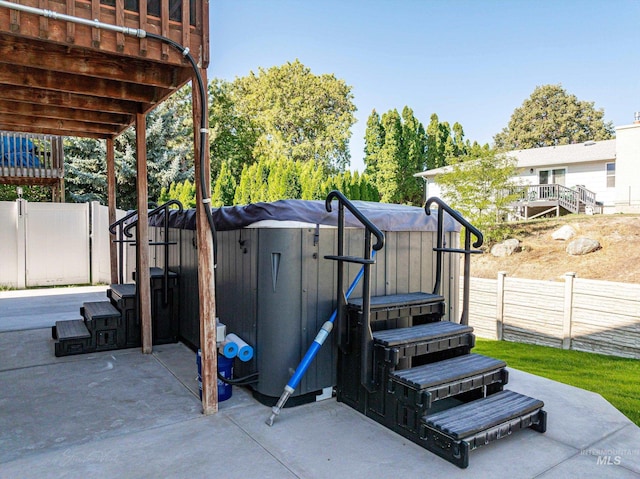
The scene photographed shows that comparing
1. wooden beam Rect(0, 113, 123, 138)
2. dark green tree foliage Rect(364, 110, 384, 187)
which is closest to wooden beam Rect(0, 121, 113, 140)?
wooden beam Rect(0, 113, 123, 138)

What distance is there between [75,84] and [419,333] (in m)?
3.46

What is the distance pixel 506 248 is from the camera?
13.2 m

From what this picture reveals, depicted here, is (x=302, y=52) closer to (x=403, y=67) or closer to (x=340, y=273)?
(x=403, y=67)

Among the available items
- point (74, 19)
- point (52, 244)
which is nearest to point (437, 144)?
point (52, 244)

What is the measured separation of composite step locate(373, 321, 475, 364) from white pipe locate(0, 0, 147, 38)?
7.62ft

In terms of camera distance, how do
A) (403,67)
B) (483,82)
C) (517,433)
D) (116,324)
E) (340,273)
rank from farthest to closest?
(483,82)
(403,67)
(116,324)
(340,273)
(517,433)

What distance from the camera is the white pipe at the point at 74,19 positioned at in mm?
2172

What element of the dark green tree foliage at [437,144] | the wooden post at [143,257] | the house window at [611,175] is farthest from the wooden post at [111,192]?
the dark green tree foliage at [437,144]

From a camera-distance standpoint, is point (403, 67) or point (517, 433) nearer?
point (517, 433)

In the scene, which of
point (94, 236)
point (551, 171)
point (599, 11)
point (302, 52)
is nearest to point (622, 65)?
point (599, 11)

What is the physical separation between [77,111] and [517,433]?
16.7ft

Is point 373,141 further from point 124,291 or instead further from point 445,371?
point 445,371

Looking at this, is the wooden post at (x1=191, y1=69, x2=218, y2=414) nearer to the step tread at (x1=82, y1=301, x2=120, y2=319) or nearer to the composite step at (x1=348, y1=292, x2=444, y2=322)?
the composite step at (x1=348, y1=292, x2=444, y2=322)

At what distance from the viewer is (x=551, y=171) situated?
1781cm
